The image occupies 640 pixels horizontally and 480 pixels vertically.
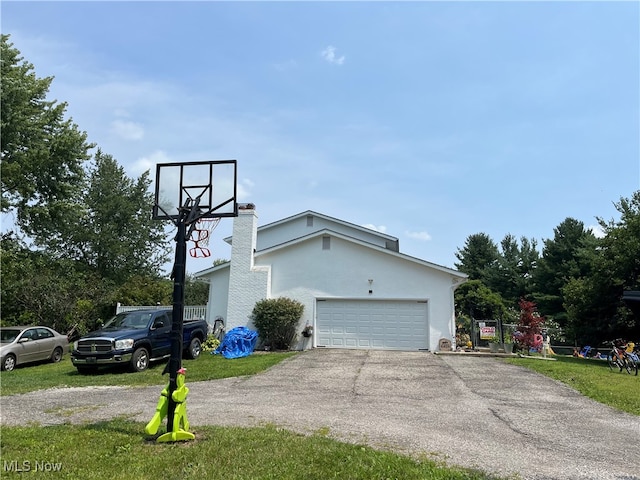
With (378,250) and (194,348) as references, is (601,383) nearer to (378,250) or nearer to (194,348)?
(378,250)

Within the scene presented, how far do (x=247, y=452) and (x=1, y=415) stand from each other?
496 centimetres

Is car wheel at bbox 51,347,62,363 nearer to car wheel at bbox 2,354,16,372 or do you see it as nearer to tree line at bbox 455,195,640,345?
car wheel at bbox 2,354,16,372

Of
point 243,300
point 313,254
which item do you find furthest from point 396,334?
point 243,300

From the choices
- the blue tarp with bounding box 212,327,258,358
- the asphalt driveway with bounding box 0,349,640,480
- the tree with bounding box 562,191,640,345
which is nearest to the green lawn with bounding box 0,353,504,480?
the asphalt driveway with bounding box 0,349,640,480

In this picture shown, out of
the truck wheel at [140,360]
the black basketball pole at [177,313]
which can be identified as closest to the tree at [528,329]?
A: the truck wheel at [140,360]

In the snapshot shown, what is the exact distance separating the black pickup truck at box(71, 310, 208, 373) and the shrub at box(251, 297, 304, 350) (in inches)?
128

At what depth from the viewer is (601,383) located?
11.3 m

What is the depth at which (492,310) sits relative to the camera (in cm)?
2898

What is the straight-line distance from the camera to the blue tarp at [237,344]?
53.9ft

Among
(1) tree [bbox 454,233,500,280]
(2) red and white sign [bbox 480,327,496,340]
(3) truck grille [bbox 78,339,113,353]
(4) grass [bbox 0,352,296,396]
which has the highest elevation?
(1) tree [bbox 454,233,500,280]

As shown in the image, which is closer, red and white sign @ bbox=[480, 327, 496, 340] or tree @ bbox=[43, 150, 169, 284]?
red and white sign @ bbox=[480, 327, 496, 340]

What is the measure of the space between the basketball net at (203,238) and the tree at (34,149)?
14790mm

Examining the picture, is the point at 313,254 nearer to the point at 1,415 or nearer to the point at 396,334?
the point at 396,334

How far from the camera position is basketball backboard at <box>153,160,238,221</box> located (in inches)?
283
